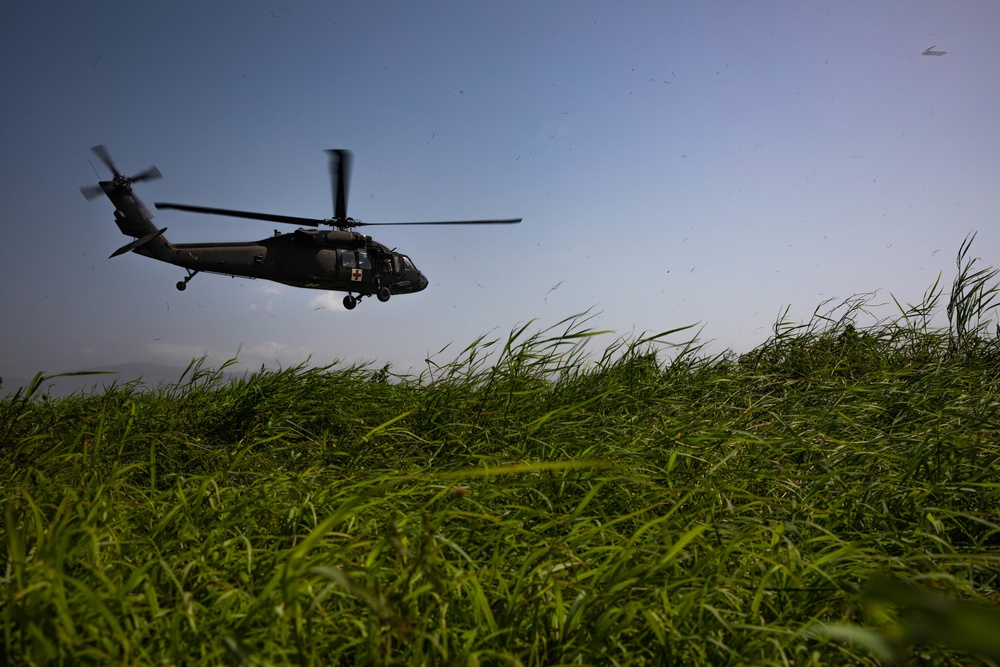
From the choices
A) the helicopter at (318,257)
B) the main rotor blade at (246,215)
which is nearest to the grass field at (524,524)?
the main rotor blade at (246,215)

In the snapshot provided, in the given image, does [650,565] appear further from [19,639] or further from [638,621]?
[19,639]

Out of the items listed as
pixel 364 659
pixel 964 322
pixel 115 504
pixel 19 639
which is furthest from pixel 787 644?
pixel 964 322

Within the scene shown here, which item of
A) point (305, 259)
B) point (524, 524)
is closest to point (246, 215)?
point (305, 259)

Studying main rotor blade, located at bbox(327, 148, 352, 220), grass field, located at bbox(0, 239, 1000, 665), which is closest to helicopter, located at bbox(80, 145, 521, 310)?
main rotor blade, located at bbox(327, 148, 352, 220)

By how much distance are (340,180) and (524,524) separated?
47.5 ft

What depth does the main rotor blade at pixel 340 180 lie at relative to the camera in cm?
1455

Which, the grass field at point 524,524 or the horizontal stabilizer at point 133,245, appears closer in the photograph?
the grass field at point 524,524

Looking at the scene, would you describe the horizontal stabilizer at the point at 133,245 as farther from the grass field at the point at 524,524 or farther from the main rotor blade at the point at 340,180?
the grass field at the point at 524,524

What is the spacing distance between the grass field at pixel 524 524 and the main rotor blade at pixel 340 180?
1067cm

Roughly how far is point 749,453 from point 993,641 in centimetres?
250

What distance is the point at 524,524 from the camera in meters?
2.43

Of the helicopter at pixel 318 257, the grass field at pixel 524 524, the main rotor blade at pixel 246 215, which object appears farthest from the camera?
the helicopter at pixel 318 257

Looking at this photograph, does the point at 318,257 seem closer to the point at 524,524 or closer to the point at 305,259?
the point at 305,259

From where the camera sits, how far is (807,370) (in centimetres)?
504
